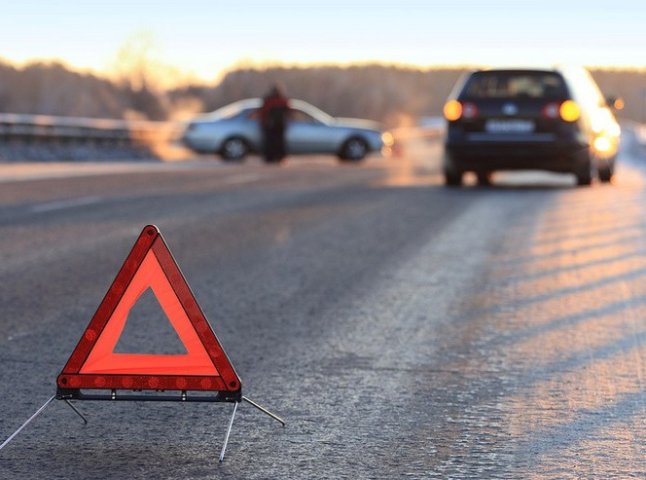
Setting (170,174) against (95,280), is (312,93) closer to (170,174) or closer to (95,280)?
(170,174)

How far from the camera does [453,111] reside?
61.3 feet

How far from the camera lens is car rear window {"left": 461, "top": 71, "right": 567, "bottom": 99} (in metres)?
18.7

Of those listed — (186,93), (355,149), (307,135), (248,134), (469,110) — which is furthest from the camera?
(186,93)

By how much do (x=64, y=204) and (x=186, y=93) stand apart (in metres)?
97.0

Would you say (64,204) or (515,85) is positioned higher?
(515,85)

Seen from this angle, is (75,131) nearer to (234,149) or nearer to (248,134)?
(234,149)

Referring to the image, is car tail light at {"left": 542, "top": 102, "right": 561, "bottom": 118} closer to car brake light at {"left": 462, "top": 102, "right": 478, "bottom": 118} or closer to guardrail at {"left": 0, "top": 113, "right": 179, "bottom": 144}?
car brake light at {"left": 462, "top": 102, "right": 478, "bottom": 118}

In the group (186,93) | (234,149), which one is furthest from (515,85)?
(186,93)

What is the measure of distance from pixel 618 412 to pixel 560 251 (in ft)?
18.8

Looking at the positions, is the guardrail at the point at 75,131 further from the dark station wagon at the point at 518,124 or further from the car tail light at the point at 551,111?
the car tail light at the point at 551,111

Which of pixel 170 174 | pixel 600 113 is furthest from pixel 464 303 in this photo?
pixel 170 174

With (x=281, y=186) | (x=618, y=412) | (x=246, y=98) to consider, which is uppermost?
(x=618, y=412)

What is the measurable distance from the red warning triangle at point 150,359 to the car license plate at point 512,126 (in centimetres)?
1392

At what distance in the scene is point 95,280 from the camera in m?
9.34
